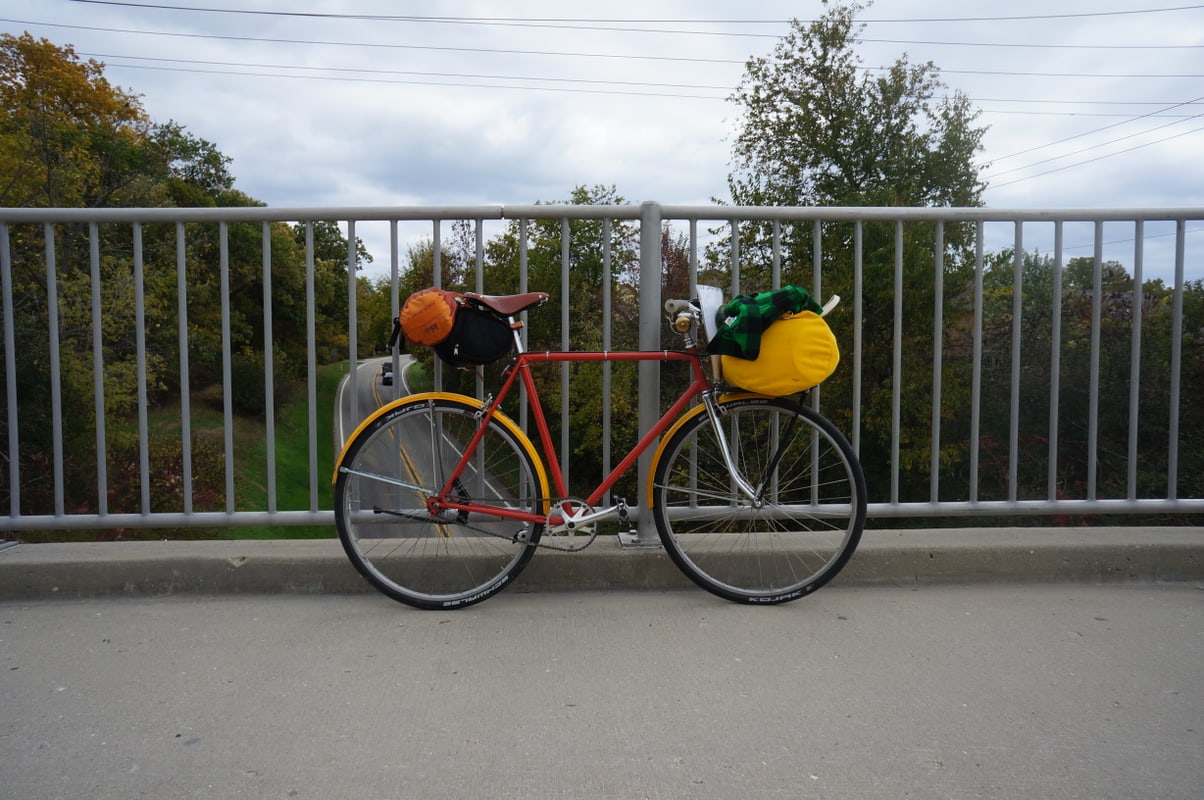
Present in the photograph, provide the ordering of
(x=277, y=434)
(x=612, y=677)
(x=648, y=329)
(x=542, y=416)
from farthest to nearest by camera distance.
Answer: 1. (x=277, y=434)
2. (x=648, y=329)
3. (x=542, y=416)
4. (x=612, y=677)

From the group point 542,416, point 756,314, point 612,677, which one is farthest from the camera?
point 542,416

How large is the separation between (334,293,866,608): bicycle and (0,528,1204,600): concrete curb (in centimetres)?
15

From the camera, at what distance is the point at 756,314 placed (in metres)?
3.15

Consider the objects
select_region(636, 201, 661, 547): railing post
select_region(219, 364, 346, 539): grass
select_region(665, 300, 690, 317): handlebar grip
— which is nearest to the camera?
select_region(665, 300, 690, 317): handlebar grip

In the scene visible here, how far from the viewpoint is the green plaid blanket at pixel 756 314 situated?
315cm

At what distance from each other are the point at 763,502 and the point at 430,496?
128 cm

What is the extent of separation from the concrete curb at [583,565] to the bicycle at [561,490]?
151mm

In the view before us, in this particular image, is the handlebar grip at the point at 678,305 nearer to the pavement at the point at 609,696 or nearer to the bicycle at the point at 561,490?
the bicycle at the point at 561,490

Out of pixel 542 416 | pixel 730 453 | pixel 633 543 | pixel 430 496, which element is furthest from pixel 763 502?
pixel 430 496

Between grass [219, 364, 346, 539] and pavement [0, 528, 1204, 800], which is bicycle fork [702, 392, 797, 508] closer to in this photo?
pavement [0, 528, 1204, 800]

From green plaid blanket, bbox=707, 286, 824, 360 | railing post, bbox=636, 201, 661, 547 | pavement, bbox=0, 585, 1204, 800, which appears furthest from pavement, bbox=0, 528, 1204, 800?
green plaid blanket, bbox=707, 286, 824, 360

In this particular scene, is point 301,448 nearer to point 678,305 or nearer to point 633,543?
point 633,543

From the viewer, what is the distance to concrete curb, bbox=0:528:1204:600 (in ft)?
11.3

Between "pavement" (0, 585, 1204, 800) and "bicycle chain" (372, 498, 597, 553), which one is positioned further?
"bicycle chain" (372, 498, 597, 553)
